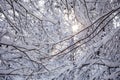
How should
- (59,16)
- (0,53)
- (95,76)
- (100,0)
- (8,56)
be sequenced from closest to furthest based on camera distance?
(95,76), (100,0), (0,53), (8,56), (59,16)

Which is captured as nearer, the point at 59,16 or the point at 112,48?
the point at 112,48

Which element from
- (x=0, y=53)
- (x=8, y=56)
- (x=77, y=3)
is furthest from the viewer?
(x=8, y=56)

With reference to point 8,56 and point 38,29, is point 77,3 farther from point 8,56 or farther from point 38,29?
point 38,29

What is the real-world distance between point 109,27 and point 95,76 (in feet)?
2.48

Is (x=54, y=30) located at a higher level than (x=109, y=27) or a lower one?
higher

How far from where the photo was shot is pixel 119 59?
3.25 m

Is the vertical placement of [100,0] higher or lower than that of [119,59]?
higher

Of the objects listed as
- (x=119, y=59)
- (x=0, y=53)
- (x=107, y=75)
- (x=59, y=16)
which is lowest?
(x=107, y=75)

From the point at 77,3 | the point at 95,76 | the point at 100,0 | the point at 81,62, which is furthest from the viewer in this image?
the point at 100,0

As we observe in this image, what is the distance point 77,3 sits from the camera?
3.42 metres

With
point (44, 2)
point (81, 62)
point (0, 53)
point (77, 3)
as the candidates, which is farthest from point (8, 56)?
point (44, 2)

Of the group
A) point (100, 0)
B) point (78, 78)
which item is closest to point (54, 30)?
point (100, 0)

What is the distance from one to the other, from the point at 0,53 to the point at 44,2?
409 cm

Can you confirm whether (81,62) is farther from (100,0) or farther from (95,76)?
(100,0)
